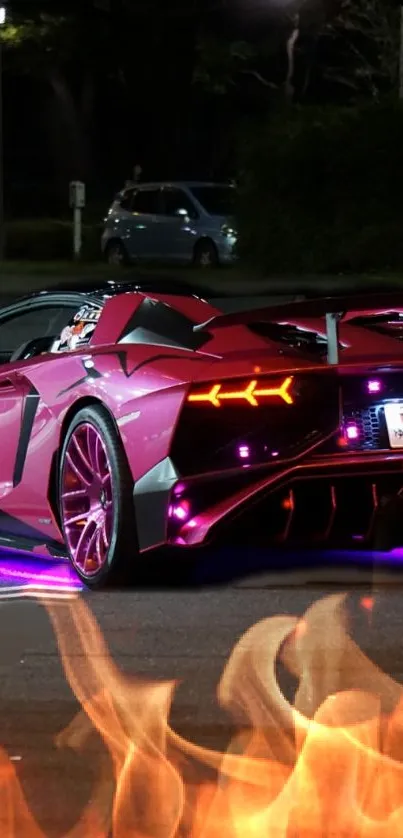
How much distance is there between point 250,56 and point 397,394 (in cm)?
3835

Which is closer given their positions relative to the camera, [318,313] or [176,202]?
[318,313]

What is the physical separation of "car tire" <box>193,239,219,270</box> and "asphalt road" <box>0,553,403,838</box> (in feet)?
63.9

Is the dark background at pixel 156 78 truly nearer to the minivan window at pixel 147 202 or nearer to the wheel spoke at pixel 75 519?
the minivan window at pixel 147 202

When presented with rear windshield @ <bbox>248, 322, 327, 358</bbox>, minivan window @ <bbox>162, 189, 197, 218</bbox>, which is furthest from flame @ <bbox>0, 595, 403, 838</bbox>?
minivan window @ <bbox>162, 189, 197, 218</bbox>

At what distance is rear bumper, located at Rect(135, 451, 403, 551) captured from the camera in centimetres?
564

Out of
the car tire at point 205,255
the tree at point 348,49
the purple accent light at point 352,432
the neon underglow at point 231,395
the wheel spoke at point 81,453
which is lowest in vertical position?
the car tire at point 205,255

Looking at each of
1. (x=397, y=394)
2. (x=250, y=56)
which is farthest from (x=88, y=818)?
(x=250, y=56)

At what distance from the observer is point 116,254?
28609mm

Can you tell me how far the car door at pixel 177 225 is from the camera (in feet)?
87.1

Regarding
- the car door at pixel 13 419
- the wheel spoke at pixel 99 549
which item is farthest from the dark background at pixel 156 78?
the wheel spoke at pixel 99 549

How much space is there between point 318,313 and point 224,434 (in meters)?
0.56

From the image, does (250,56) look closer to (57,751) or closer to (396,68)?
(396,68)

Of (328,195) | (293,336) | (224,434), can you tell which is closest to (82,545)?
(224,434)

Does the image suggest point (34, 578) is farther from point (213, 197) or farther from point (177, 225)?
point (213, 197)
